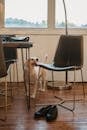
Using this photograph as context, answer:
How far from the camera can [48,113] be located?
3131 mm

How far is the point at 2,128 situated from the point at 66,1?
9.30 feet

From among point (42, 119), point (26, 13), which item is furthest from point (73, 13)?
point (42, 119)

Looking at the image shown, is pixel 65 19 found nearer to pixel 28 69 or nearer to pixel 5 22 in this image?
pixel 5 22

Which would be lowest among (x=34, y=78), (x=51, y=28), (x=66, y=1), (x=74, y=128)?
(x=74, y=128)

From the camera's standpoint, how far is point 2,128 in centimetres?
279

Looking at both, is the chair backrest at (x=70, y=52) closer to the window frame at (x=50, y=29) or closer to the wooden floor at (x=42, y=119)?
the wooden floor at (x=42, y=119)

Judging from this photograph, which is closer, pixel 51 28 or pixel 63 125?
pixel 63 125

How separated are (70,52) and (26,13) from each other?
5.15ft

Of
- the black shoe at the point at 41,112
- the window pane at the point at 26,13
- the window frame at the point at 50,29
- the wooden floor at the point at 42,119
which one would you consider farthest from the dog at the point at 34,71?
the window pane at the point at 26,13

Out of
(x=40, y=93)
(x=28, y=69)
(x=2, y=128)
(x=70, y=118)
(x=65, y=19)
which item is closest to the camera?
(x=2, y=128)

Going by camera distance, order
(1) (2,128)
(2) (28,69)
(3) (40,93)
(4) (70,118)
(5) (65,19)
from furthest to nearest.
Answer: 1. (5) (65,19)
2. (3) (40,93)
3. (2) (28,69)
4. (4) (70,118)
5. (1) (2,128)

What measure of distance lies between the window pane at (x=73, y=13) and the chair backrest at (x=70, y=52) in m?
1.18

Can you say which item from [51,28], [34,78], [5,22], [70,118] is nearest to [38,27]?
[51,28]

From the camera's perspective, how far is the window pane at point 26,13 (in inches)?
195
